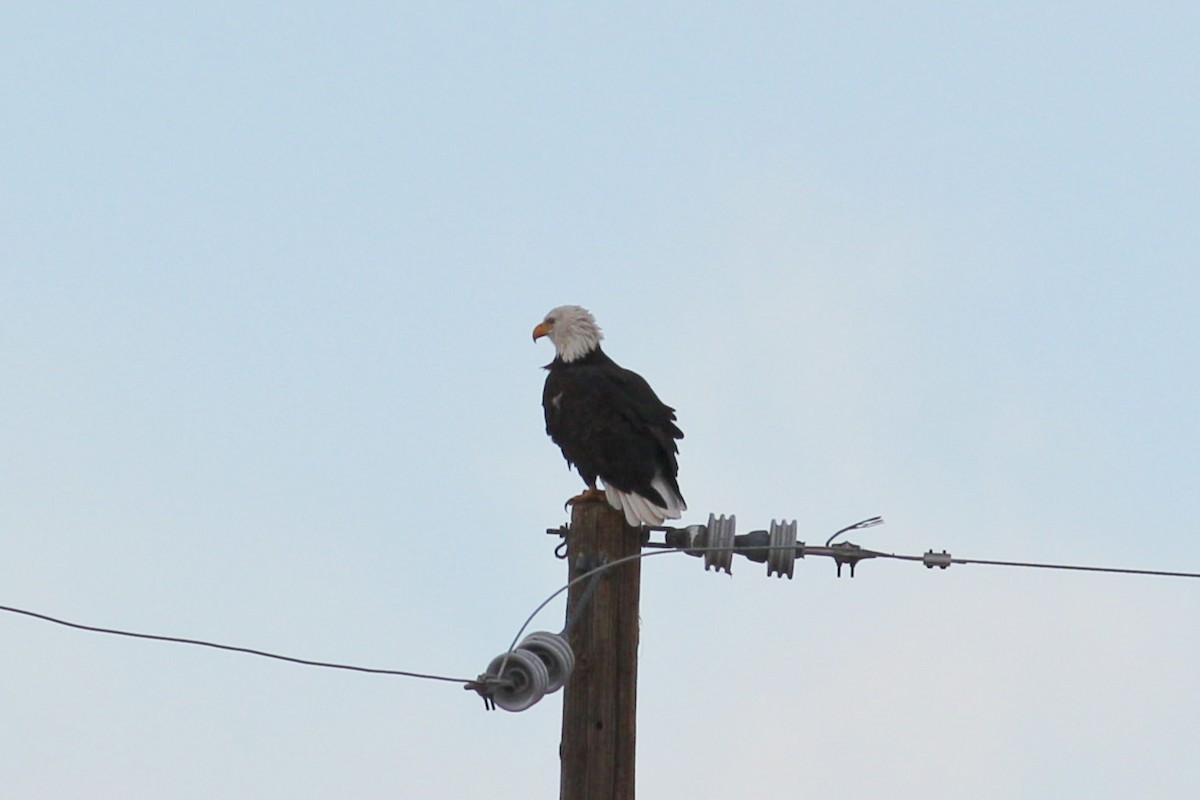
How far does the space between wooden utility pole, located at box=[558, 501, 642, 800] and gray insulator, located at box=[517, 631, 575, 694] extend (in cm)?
40

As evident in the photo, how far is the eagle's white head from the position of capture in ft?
25.9

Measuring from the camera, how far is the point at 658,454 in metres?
6.66

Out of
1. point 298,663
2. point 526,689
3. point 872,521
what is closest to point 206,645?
point 298,663

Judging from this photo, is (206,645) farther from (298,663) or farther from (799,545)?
(799,545)

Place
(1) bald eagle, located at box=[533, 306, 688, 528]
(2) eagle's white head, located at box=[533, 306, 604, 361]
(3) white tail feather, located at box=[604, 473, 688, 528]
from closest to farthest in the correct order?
(3) white tail feather, located at box=[604, 473, 688, 528], (1) bald eagle, located at box=[533, 306, 688, 528], (2) eagle's white head, located at box=[533, 306, 604, 361]

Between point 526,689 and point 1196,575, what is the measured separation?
1.99 metres

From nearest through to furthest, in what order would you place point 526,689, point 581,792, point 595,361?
point 526,689, point 581,792, point 595,361

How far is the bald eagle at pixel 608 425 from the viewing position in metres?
6.12

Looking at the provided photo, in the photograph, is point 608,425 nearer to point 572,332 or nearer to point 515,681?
point 572,332

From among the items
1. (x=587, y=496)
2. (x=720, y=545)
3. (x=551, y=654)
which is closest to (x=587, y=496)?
(x=587, y=496)

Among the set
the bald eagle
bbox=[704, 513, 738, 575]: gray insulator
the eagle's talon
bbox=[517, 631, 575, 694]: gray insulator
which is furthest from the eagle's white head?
bbox=[517, 631, 575, 694]: gray insulator

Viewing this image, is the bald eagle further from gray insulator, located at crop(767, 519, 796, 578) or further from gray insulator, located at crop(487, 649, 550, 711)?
gray insulator, located at crop(487, 649, 550, 711)

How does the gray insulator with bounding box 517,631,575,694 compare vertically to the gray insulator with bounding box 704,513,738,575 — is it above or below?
below

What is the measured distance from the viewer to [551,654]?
453cm
